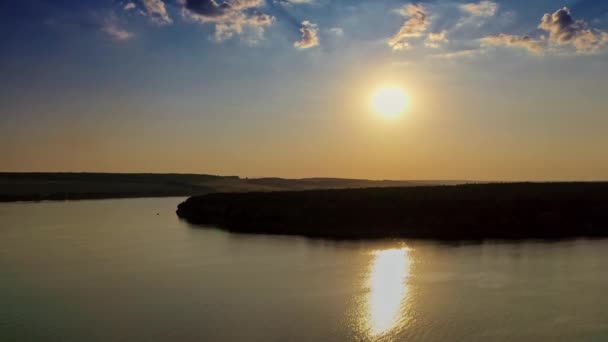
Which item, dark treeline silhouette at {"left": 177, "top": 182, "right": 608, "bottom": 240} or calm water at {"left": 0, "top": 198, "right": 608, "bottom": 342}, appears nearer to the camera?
calm water at {"left": 0, "top": 198, "right": 608, "bottom": 342}

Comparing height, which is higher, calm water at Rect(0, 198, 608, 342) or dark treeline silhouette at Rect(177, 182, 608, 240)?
dark treeline silhouette at Rect(177, 182, 608, 240)

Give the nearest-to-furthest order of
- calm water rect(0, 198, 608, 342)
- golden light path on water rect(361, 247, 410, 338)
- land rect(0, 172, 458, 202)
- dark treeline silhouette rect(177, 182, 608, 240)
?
calm water rect(0, 198, 608, 342), golden light path on water rect(361, 247, 410, 338), dark treeline silhouette rect(177, 182, 608, 240), land rect(0, 172, 458, 202)

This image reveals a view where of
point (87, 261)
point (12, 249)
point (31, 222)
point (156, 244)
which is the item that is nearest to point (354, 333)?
point (87, 261)

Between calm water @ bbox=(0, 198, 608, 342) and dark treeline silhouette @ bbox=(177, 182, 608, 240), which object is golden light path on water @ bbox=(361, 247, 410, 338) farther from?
dark treeline silhouette @ bbox=(177, 182, 608, 240)

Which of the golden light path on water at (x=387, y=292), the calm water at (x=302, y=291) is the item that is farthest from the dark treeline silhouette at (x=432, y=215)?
the golden light path on water at (x=387, y=292)

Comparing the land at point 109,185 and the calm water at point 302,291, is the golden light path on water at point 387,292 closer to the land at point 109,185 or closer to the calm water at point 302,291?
the calm water at point 302,291

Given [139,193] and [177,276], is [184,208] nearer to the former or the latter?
[177,276]

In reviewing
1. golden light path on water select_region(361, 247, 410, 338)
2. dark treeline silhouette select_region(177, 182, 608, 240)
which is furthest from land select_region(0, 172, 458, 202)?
golden light path on water select_region(361, 247, 410, 338)

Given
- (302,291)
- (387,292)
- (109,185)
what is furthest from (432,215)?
(109,185)
